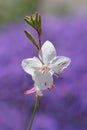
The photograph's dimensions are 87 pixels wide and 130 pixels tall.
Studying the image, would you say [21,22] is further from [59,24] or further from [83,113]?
[83,113]

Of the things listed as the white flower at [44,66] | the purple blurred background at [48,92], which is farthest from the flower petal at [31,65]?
the purple blurred background at [48,92]

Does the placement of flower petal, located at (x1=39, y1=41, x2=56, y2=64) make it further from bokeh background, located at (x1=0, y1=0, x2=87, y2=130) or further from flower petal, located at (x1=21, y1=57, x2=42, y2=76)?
bokeh background, located at (x1=0, y1=0, x2=87, y2=130)

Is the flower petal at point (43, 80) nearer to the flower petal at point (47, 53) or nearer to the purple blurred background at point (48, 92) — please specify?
the flower petal at point (47, 53)

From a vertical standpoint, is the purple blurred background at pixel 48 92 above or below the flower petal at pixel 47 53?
below

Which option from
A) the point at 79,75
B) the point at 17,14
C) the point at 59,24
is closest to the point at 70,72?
the point at 79,75

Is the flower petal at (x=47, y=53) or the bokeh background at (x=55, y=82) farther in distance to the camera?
the bokeh background at (x=55, y=82)

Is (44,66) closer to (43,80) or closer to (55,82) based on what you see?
(43,80)

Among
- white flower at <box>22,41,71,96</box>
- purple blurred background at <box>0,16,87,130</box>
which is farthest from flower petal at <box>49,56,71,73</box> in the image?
purple blurred background at <box>0,16,87,130</box>

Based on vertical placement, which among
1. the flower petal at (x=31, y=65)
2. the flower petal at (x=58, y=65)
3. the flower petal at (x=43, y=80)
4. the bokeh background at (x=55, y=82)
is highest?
the flower petal at (x=31, y=65)
